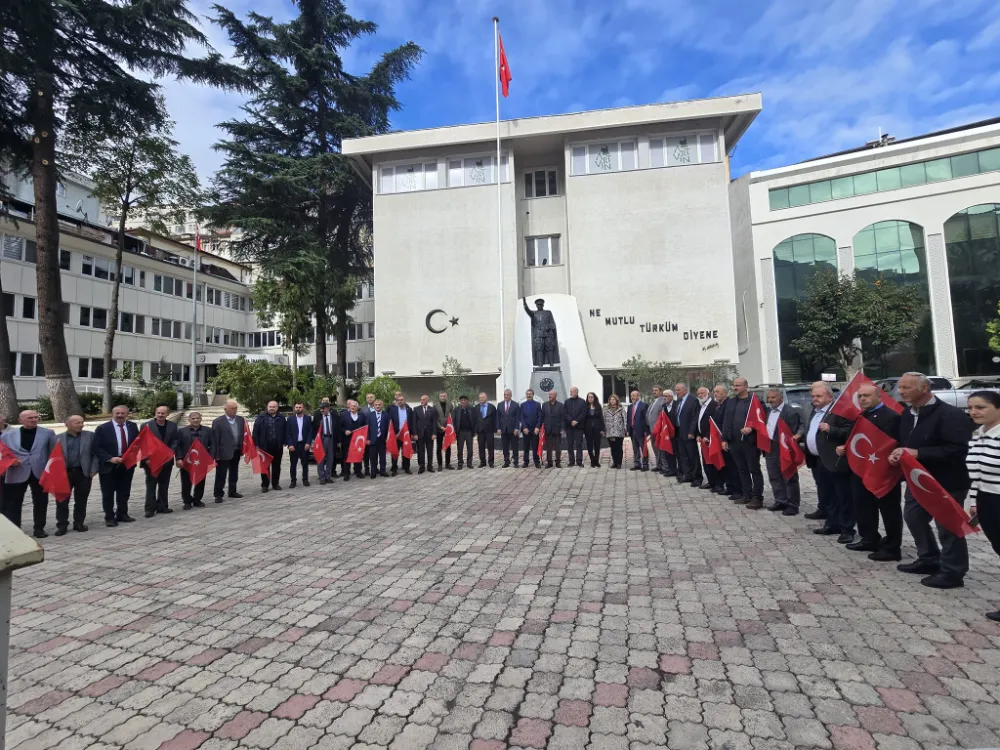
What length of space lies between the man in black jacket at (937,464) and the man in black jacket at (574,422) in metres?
7.55

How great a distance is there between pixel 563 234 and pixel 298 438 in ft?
71.4

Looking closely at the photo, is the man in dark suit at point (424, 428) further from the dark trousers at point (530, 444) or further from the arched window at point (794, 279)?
the arched window at point (794, 279)

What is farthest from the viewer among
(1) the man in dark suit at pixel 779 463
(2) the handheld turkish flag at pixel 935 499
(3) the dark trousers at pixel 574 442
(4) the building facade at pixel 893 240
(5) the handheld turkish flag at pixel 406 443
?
(4) the building facade at pixel 893 240

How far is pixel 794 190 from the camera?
3456 cm

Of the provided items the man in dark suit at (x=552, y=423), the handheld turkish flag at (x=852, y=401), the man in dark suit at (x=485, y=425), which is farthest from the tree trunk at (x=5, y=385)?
the handheld turkish flag at (x=852, y=401)

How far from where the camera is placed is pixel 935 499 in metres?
4.16

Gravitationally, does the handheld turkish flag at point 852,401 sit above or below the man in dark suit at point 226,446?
above

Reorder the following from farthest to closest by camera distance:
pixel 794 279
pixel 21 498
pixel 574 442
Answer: pixel 794 279
pixel 574 442
pixel 21 498

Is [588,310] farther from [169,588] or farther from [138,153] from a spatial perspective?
[169,588]

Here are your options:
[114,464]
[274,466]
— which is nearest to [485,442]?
[274,466]

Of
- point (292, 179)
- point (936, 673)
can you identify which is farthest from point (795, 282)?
point (936, 673)

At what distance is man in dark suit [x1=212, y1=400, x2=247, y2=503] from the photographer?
941cm

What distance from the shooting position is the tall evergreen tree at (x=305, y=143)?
88.9ft

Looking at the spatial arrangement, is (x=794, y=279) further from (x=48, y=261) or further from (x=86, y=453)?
(x=48, y=261)
